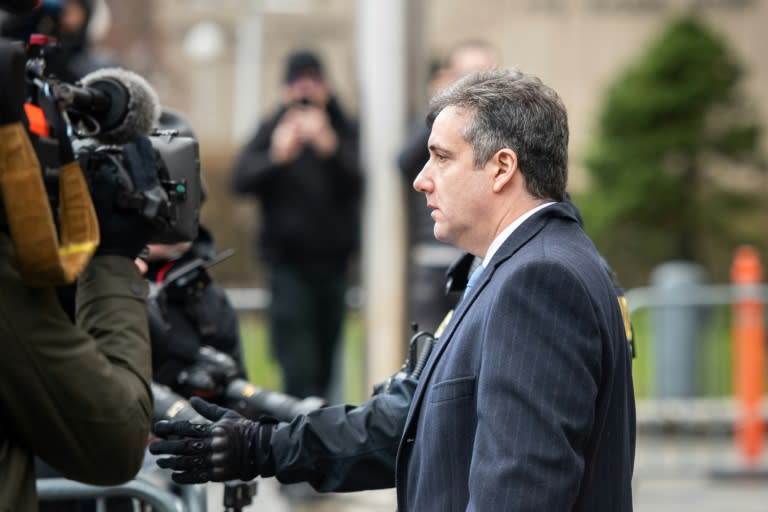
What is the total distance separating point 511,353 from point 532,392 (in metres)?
0.08

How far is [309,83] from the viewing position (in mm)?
7402

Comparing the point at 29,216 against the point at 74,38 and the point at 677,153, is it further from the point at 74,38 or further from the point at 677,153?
the point at 677,153

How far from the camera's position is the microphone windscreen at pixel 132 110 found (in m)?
2.94

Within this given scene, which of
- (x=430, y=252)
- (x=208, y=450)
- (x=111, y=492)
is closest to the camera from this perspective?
(x=208, y=450)

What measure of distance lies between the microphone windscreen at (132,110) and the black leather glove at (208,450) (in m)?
0.61

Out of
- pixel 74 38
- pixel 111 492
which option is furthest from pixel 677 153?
pixel 111 492

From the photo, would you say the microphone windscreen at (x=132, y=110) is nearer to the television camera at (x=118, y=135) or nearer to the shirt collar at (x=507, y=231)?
the television camera at (x=118, y=135)

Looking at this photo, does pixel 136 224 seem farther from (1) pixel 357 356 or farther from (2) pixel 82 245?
(1) pixel 357 356

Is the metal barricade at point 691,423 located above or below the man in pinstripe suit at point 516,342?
below

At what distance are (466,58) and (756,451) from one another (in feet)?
13.1

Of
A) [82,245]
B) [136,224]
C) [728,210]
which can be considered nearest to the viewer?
[82,245]

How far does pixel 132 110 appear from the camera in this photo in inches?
116

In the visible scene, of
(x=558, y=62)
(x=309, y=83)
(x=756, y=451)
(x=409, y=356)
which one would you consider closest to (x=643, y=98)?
(x=558, y=62)

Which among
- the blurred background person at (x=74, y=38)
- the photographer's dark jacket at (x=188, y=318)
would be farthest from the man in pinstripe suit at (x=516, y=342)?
the blurred background person at (x=74, y=38)
